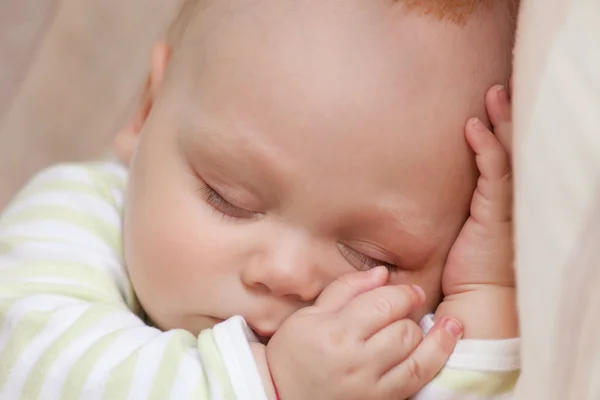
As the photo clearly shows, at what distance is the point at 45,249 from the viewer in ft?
2.78

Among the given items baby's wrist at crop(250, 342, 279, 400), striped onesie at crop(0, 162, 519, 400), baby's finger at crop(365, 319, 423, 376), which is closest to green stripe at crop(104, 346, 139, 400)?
striped onesie at crop(0, 162, 519, 400)

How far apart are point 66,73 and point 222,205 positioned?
→ 66 cm

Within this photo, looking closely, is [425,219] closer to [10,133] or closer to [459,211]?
[459,211]

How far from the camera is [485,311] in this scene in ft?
2.45

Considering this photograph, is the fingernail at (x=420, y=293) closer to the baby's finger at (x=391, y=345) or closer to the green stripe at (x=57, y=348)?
the baby's finger at (x=391, y=345)

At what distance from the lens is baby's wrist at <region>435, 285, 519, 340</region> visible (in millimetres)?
733

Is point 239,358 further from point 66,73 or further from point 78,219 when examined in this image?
point 66,73

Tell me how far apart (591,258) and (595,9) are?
0.58 ft

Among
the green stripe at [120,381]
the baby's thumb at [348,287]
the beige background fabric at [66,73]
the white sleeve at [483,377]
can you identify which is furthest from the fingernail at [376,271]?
the beige background fabric at [66,73]

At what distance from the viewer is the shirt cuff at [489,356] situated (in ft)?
2.33

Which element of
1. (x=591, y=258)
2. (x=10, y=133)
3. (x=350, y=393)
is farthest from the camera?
(x=10, y=133)

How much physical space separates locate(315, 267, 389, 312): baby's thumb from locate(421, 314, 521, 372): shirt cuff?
97 millimetres

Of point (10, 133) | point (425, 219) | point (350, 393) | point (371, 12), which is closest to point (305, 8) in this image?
point (371, 12)

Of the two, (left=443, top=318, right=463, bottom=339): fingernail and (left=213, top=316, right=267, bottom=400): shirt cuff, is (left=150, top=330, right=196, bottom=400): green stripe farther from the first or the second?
(left=443, top=318, right=463, bottom=339): fingernail
